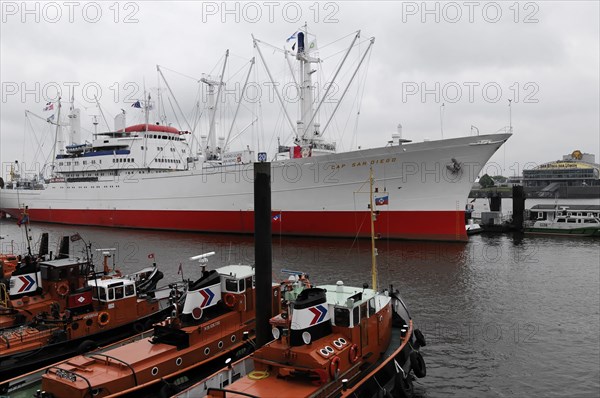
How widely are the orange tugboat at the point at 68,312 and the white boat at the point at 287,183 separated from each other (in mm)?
16137

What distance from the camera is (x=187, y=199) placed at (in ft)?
144

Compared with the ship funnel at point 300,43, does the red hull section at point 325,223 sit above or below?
below

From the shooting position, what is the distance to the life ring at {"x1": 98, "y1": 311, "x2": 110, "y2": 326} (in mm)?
13472

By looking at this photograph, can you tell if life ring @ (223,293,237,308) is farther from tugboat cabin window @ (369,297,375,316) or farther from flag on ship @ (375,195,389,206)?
flag on ship @ (375,195,389,206)

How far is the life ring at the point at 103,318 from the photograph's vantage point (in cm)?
1347

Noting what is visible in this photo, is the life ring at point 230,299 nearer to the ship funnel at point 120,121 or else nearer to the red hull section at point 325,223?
the red hull section at point 325,223

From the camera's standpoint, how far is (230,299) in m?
12.1

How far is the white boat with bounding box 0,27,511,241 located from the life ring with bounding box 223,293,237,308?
55.7 feet

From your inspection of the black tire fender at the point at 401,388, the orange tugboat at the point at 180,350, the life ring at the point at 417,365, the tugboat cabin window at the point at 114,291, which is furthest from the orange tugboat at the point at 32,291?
the life ring at the point at 417,365

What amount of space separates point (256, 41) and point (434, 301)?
97.5 ft

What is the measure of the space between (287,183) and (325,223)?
16.3 feet

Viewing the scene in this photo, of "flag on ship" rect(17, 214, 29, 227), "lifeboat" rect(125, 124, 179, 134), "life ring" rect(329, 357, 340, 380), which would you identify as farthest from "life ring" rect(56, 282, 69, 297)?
"lifeboat" rect(125, 124, 179, 134)

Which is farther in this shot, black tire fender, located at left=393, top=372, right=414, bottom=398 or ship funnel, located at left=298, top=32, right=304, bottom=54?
ship funnel, located at left=298, top=32, right=304, bottom=54

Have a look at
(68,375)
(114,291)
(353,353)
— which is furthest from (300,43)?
(68,375)
